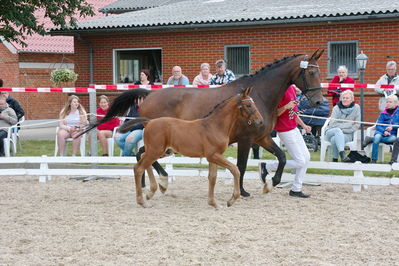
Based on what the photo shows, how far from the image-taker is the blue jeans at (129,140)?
11781 millimetres

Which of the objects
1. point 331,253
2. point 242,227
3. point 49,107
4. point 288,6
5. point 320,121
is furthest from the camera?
point 49,107

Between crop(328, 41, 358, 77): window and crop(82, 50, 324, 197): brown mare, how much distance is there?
9.33 metres

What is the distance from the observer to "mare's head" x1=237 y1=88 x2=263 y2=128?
8172mm

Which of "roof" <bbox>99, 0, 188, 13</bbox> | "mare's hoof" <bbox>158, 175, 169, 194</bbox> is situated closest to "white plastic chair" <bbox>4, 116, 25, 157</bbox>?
"mare's hoof" <bbox>158, 175, 169, 194</bbox>

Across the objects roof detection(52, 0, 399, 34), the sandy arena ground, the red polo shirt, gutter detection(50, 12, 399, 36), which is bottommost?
the sandy arena ground

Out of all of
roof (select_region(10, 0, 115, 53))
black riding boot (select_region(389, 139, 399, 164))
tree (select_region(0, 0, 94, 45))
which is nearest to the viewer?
black riding boot (select_region(389, 139, 399, 164))

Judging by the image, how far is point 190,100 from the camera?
30.9ft

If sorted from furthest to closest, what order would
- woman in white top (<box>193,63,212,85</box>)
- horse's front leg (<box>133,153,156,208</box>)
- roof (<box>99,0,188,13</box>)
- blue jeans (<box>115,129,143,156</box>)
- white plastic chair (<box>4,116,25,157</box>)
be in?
roof (<box>99,0,188,13</box>) < white plastic chair (<box>4,116,25,157</box>) < woman in white top (<box>193,63,212,85</box>) < blue jeans (<box>115,129,143,156</box>) < horse's front leg (<box>133,153,156,208</box>)

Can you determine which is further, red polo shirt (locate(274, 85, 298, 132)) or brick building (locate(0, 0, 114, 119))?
brick building (locate(0, 0, 114, 119))

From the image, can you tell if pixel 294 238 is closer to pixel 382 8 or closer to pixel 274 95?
pixel 274 95

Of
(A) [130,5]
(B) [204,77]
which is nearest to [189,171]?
(B) [204,77]

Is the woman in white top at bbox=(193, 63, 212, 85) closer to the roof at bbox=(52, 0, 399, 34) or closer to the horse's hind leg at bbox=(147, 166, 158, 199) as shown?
the horse's hind leg at bbox=(147, 166, 158, 199)

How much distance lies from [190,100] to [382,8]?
9.42 metres

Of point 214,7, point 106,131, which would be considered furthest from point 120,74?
point 106,131
